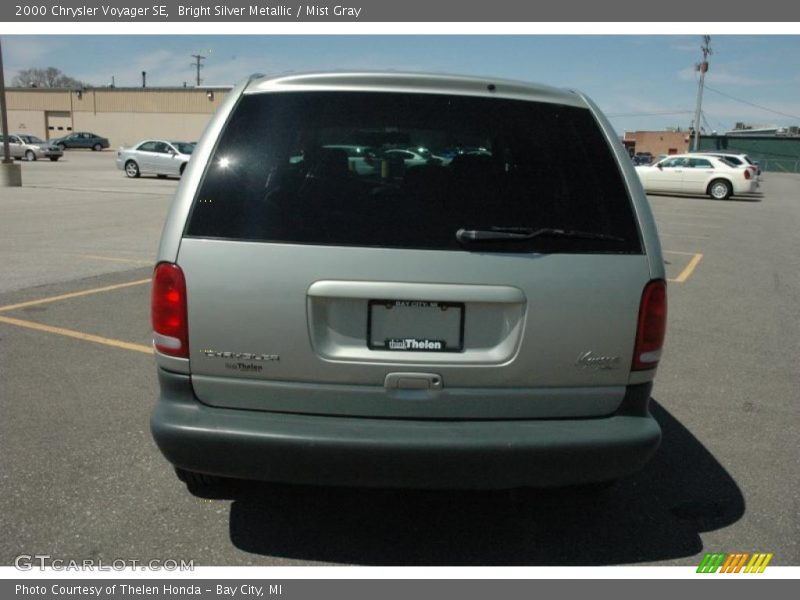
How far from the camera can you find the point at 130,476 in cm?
350

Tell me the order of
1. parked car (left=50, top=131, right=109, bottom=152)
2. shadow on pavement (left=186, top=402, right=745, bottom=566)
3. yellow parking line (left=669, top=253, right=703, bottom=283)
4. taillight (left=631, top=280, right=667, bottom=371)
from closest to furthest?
1. taillight (left=631, top=280, right=667, bottom=371)
2. shadow on pavement (left=186, top=402, right=745, bottom=566)
3. yellow parking line (left=669, top=253, right=703, bottom=283)
4. parked car (left=50, top=131, right=109, bottom=152)

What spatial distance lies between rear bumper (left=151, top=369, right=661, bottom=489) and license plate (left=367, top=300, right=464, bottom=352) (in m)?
0.29

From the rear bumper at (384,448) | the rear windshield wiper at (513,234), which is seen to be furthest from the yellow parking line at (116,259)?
the rear windshield wiper at (513,234)

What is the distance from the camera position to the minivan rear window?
104 inches

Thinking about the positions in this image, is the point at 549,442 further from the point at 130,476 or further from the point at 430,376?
the point at 130,476

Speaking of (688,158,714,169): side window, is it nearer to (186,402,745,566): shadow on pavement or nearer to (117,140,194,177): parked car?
(117,140,194,177): parked car

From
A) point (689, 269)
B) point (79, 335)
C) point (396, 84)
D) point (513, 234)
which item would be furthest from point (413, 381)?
point (689, 269)

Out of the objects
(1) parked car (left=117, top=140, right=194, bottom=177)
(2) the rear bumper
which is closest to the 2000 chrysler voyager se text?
(2) the rear bumper

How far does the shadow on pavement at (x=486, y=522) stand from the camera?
2.96 m

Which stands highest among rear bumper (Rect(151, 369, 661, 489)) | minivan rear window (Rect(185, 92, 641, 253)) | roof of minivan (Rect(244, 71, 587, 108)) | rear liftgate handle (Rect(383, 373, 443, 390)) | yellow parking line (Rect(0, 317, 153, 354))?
roof of minivan (Rect(244, 71, 587, 108))

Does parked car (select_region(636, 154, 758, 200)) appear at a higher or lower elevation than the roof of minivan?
lower

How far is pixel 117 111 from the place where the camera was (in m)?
63.1

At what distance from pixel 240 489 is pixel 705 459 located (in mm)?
2486

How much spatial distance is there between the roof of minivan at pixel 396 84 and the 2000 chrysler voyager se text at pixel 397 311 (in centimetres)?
1
